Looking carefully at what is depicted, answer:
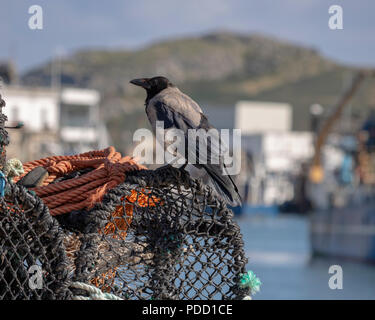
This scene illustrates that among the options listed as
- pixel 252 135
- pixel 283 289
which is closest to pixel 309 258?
pixel 283 289

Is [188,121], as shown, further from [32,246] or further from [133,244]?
[32,246]

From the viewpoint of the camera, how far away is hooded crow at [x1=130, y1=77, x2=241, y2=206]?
190 inches

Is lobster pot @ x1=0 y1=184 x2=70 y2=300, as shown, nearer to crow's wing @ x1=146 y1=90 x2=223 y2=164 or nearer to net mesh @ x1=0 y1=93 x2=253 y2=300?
net mesh @ x1=0 y1=93 x2=253 y2=300

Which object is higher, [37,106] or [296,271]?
[37,106]

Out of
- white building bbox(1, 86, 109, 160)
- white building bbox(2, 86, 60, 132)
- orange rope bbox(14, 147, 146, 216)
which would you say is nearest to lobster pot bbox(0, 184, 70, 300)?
orange rope bbox(14, 147, 146, 216)

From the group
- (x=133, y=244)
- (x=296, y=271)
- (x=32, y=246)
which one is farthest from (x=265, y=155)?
(x=32, y=246)

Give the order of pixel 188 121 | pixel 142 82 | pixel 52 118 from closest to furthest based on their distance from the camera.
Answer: pixel 188 121 → pixel 142 82 → pixel 52 118

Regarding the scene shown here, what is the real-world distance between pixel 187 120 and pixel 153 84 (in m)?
0.51

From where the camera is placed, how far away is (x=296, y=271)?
156ft

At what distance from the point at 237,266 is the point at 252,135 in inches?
4654
